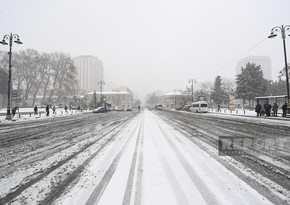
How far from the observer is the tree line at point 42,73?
60531mm

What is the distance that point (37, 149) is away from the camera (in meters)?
7.06

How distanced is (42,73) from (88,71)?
116 metres

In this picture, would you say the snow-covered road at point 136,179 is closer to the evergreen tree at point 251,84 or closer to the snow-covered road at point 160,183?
the snow-covered road at point 160,183

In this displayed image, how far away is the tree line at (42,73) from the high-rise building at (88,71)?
4188 inches

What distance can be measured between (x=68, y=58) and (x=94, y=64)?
11859 centimetres

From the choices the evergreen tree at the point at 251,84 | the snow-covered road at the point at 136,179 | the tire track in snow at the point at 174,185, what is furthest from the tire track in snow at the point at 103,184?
the evergreen tree at the point at 251,84

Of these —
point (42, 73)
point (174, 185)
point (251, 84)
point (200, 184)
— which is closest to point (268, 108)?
point (200, 184)

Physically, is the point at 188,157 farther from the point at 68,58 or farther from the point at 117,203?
the point at 68,58

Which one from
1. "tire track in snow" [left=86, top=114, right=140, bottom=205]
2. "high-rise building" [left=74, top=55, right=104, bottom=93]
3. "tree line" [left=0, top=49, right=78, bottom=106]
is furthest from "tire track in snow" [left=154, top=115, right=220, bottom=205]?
"high-rise building" [left=74, top=55, right=104, bottom=93]

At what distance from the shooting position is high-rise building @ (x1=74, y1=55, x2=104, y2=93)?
581 ft

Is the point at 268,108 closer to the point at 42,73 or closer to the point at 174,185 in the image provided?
the point at 174,185

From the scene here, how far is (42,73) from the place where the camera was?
64875 millimetres

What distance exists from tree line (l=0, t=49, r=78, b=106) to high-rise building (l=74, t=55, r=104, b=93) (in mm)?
106380

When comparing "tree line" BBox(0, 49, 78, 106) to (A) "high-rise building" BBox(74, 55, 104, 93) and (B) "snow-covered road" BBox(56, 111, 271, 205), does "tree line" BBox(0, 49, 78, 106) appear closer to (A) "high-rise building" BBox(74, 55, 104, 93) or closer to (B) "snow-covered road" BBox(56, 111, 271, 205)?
(B) "snow-covered road" BBox(56, 111, 271, 205)
